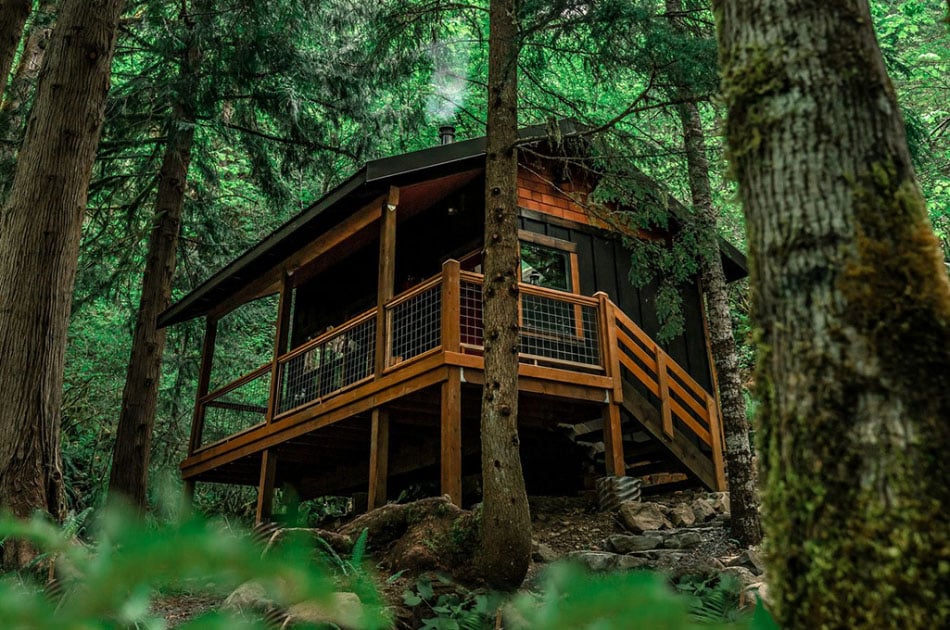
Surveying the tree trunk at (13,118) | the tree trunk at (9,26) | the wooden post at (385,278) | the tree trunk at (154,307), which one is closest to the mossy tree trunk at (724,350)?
the wooden post at (385,278)

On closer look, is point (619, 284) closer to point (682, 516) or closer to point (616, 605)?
point (682, 516)

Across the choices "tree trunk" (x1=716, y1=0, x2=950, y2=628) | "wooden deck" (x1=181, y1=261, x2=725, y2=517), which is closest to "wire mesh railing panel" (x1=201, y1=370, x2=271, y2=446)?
"wooden deck" (x1=181, y1=261, x2=725, y2=517)

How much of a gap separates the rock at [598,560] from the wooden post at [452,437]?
1511mm

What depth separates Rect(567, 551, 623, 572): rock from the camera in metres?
6.83

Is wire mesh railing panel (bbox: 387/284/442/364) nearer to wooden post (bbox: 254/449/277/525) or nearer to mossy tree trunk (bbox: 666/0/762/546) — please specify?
wooden post (bbox: 254/449/277/525)

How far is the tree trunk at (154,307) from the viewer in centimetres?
1111

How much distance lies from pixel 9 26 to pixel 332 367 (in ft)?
19.8

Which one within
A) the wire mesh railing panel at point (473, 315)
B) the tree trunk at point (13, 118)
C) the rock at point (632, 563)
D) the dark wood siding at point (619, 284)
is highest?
the tree trunk at point (13, 118)

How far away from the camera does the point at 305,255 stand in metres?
12.0

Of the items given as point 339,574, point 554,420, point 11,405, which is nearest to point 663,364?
point 554,420

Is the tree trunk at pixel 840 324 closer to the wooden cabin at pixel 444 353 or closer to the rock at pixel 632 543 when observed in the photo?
the rock at pixel 632 543

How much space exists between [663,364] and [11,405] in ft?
26.4

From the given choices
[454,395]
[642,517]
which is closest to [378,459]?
[454,395]

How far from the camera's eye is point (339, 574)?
5.31 m
